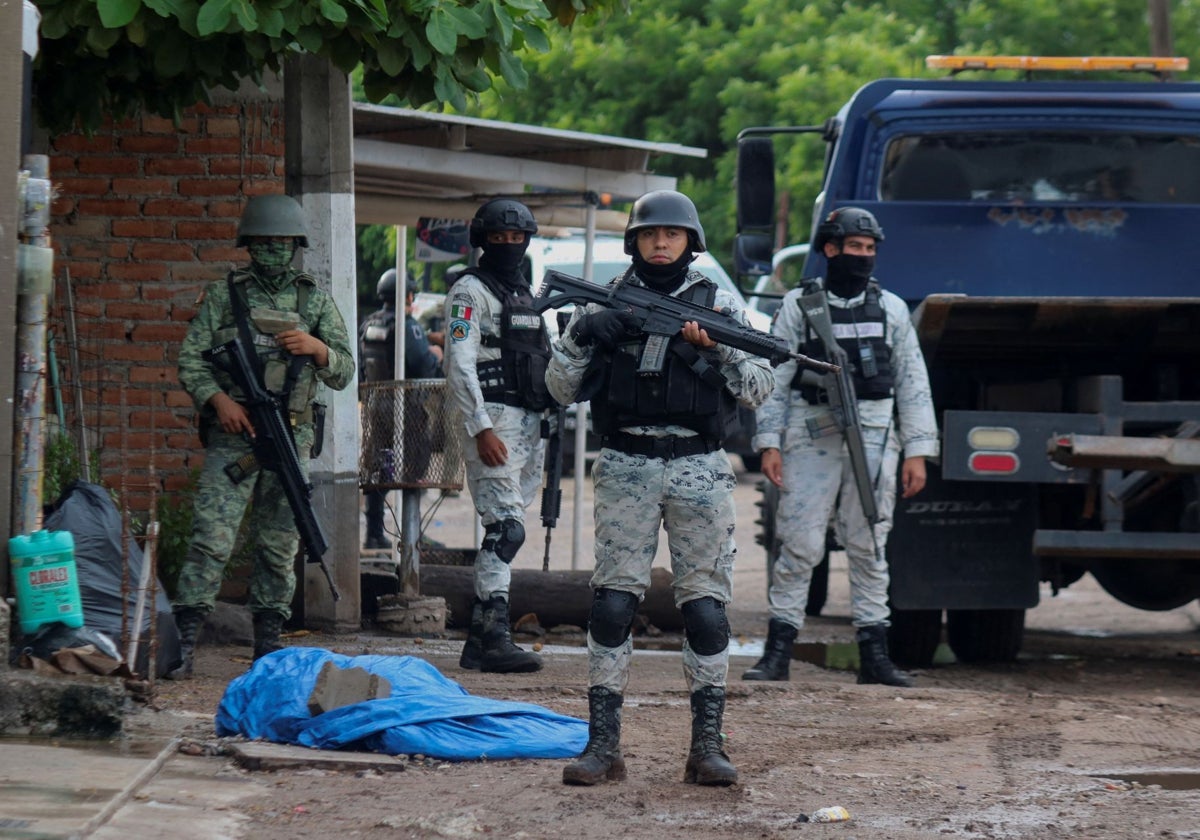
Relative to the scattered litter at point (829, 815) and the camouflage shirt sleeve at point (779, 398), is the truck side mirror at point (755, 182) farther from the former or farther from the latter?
the scattered litter at point (829, 815)

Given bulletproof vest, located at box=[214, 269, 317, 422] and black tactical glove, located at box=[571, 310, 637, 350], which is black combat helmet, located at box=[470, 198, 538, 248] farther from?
black tactical glove, located at box=[571, 310, 637, 350]

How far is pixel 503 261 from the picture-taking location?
7.65 meters

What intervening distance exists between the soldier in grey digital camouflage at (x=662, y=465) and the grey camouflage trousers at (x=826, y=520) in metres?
2.25

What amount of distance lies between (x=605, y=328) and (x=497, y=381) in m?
2.36

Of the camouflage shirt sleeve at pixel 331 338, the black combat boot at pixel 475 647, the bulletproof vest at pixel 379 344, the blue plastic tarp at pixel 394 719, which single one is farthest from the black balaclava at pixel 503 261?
the bulletproof vest at pixel 379 344

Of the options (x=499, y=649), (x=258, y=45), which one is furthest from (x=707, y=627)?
(x=258, y=45)

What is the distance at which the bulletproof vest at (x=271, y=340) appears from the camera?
6.98 m

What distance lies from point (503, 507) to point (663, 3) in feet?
73.7

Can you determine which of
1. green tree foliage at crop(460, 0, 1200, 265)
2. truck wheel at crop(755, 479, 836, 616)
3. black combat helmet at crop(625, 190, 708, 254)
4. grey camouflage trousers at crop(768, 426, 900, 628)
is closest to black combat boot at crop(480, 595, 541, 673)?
grey camouflage trousers at crop(768, 426, 900, 628)

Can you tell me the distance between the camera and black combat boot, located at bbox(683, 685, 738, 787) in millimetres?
5281

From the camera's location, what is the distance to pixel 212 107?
27.4 feet

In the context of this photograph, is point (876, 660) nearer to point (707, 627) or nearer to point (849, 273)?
point (849, 273)

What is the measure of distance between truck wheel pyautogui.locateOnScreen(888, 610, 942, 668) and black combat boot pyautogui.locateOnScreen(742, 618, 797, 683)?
919mm

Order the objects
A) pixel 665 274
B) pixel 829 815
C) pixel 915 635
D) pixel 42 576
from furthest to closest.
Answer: pixel 915 635
pixel 42 576
pixel 665 274
pixel 829 815
